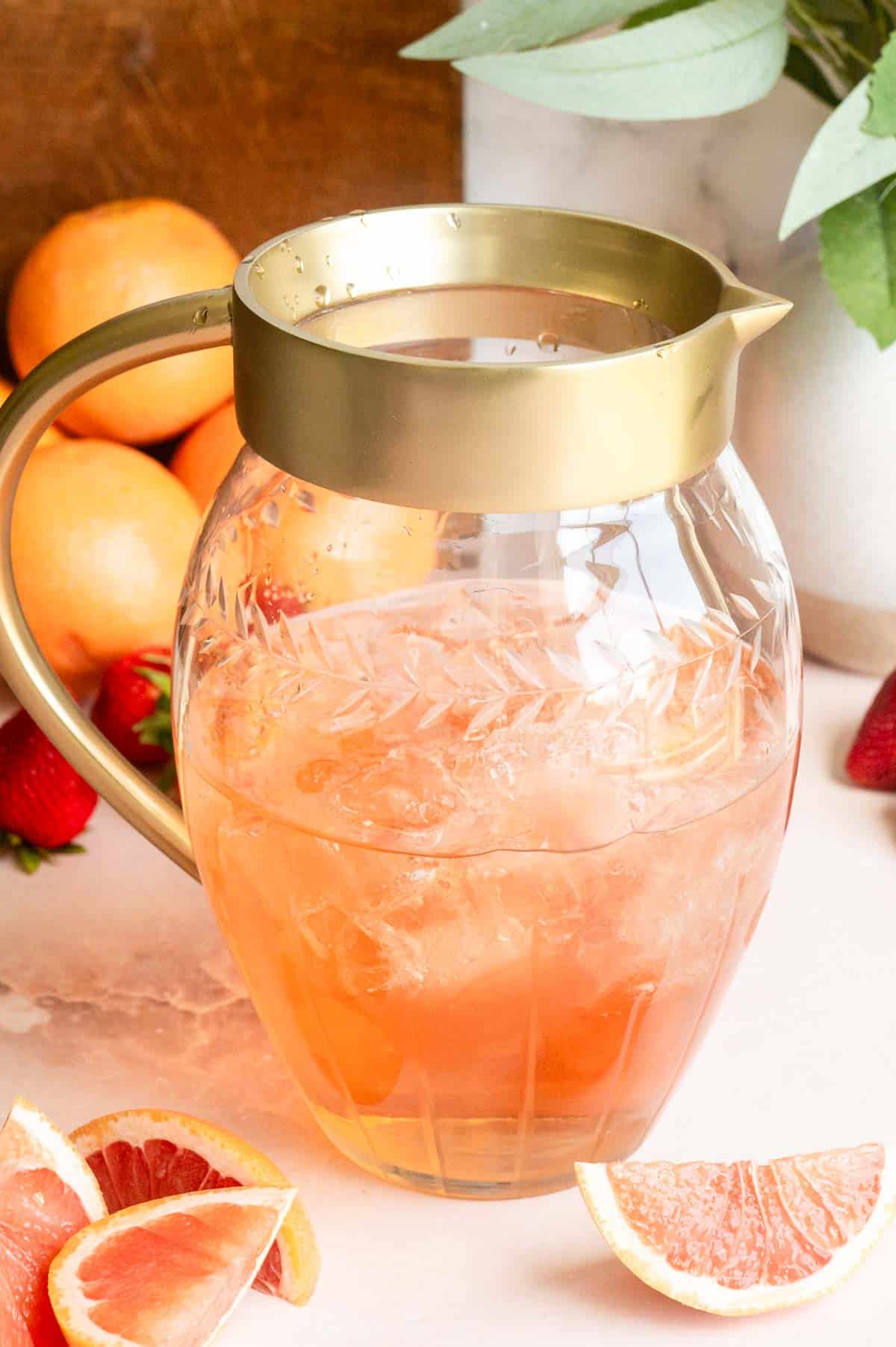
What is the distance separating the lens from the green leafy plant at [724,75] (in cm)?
91

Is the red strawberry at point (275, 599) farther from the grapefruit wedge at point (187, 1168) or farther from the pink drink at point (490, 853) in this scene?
the grapefruit wedge at point (187, 1168)

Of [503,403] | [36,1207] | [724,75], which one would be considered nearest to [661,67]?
[724,75]

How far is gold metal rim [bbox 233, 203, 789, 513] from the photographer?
0.54 metres

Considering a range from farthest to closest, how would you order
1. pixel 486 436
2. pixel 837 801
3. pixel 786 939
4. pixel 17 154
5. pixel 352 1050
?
pixel 17 154 → pixel 837 801 → pixel 786 939 → pixel 352 1050 → pixel 486 436

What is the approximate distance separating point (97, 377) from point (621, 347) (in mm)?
212

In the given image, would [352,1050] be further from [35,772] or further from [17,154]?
[17,154]

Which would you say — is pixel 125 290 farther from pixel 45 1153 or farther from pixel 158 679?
pixel 45 1153

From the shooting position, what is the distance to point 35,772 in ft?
3.00

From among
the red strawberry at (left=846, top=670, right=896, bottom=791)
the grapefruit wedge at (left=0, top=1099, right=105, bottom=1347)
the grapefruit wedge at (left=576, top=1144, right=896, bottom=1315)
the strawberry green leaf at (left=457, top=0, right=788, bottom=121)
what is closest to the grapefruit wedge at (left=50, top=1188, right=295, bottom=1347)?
the grapefruit wedge at (left=0, top=1099, right=105, bottom=1347)

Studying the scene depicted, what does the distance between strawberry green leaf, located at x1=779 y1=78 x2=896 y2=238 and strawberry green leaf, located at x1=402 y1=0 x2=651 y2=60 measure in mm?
154

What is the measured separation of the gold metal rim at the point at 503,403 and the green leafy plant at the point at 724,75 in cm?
32

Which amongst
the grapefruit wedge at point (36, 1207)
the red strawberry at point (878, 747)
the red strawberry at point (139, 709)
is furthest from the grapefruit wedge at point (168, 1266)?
the red strawberry at point (878, 747)

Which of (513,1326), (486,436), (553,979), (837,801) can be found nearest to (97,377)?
(486,436)

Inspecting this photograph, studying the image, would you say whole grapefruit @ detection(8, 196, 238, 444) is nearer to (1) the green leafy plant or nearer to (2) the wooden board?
(2) the wooden board
